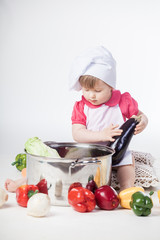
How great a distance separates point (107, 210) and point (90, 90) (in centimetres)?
125

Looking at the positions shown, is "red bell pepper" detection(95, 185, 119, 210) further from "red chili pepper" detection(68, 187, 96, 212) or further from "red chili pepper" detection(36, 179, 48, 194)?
"red chili pepper" detection(36, 179, 48, 194)

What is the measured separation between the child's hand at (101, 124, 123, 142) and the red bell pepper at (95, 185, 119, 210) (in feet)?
2.25

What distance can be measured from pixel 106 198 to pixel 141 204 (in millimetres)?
278

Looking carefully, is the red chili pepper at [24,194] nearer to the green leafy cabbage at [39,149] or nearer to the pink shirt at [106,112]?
the green leafy cabbage at [39,149]

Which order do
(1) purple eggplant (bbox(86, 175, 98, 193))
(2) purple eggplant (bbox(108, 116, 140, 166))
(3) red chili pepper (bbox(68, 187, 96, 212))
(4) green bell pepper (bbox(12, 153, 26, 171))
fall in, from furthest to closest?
(4) green bell pepper (bbox(12, 153, 26, 171)), (2) purple eggplant (bbox(108, 116, 140, 166)), (1) purple eggplant (bbox(86, 175, 98, 193)), (3) red chili pepper (bbox(68, 187, 96, 212))

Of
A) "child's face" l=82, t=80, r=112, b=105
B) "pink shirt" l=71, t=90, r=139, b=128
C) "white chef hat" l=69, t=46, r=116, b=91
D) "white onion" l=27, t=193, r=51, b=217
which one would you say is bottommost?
"white onion" l=27, t=193, r=51, b=217

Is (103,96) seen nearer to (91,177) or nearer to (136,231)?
(91,177)

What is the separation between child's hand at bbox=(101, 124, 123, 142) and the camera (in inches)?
157

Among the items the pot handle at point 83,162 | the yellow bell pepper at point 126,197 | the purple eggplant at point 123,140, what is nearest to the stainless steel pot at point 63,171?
the pot handle at point 83,162

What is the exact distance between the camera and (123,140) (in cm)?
397

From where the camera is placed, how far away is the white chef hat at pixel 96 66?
4.08m

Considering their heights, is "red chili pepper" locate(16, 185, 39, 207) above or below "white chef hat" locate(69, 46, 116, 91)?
below

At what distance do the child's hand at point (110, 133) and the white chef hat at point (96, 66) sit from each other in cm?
42

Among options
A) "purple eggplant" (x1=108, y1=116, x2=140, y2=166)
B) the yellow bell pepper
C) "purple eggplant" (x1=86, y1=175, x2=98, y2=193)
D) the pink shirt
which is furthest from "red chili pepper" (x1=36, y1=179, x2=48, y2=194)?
the pink shirt
